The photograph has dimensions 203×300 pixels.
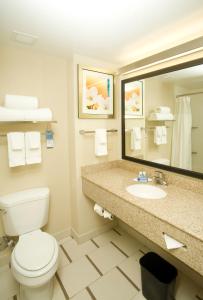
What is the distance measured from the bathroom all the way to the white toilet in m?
0.03

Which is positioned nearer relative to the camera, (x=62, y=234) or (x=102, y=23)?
(x=102, y=23)

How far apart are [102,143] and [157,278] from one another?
A: 51.9 inches

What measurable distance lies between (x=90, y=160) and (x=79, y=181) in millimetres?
270

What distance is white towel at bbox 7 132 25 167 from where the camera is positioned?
1593 mm

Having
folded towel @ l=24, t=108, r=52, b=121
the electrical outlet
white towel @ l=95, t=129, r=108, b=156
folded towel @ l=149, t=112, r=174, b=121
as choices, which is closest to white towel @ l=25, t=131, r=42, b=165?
folded towel @ l=24, t=108, r=52, b=121

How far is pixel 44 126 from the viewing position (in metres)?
1.88

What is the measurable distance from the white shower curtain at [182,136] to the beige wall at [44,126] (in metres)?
1.17

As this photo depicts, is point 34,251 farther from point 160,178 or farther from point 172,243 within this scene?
point 160,178

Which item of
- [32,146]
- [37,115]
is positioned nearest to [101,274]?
[32,146]

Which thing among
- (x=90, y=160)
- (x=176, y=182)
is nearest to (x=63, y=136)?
(x=90, y=160)

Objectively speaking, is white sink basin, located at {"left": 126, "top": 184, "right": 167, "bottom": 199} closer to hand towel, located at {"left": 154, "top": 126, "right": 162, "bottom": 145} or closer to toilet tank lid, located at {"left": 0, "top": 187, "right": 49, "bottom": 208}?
hand towel, located at {"left": 154, "top": 126, "right": 162, "bottom": 145}

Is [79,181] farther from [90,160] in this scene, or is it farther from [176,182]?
[176,182]

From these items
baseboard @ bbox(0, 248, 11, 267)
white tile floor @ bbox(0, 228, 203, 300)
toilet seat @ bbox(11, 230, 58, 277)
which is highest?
toilet seat @ bbox(11, 230, 58, 277)

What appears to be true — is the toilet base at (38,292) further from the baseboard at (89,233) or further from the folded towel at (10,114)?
the folded towel at (10,114)
